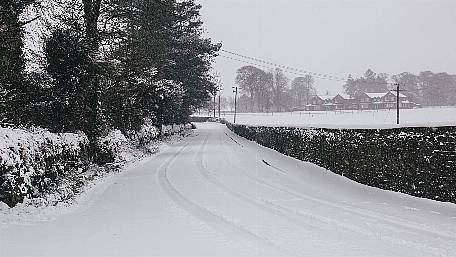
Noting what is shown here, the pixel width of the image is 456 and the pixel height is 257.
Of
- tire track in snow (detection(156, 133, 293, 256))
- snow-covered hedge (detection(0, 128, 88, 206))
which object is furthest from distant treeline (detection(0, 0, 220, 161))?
tire track in snow (detection(156, 133, 293, 256))

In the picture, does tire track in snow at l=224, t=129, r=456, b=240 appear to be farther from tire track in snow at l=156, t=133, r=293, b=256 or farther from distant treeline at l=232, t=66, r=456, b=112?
distant treeline at l=232, t=66, r=456, b=112

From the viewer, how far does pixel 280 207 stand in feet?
29.0

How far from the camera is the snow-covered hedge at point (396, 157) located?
8617 millimetres

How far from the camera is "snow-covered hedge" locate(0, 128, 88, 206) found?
7793 millimetres

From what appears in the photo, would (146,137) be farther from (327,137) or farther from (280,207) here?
(280,207)

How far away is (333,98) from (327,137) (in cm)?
14210

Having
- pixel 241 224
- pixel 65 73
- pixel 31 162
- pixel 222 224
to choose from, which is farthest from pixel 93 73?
pixel 241 224

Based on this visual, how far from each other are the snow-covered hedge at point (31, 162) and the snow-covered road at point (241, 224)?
3.52 feet

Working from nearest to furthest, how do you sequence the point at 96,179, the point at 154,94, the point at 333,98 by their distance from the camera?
the point at 96,179 → the point at 154,94 → the point at 333,98

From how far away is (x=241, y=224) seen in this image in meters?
7.24

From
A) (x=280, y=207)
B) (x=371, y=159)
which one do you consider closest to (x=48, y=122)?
(x=280, y=207)

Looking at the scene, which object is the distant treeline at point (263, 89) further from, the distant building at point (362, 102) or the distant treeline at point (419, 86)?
the distant treeline at point (419, 86)

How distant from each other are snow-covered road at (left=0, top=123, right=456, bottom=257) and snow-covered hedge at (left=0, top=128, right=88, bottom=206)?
3.52 ft

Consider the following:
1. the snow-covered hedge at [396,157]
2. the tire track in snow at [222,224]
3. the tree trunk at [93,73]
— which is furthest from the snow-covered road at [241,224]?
the tree trunk at [93,73]
